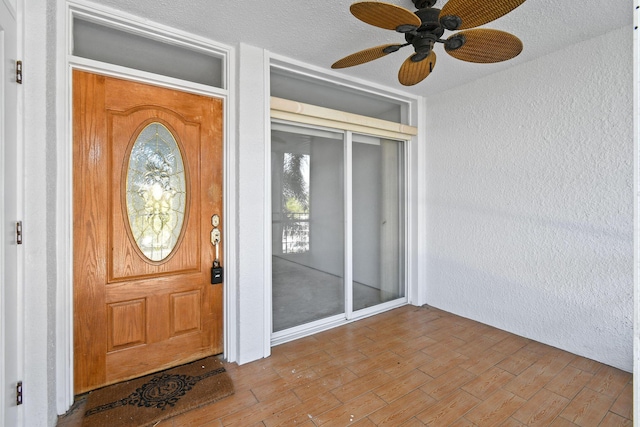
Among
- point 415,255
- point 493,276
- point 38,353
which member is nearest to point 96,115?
point 38,353

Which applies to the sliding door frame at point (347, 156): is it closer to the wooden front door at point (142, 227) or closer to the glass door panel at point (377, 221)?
the glass door panel at point (377, 221)

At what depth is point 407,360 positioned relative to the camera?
8.28 ft

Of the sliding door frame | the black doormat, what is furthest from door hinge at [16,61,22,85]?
the black doormat

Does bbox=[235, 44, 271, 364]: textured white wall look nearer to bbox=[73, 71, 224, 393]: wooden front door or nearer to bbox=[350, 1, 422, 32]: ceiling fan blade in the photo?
bbox=[73, 71, 224, 393]: wooden front door

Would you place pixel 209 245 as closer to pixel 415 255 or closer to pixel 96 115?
pixel 96 115

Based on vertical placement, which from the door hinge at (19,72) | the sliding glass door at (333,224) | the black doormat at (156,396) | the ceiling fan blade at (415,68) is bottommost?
the black doormat at (156,396)

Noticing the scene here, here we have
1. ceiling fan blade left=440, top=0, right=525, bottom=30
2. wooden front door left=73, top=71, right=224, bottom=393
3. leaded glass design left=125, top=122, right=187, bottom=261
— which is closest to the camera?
ceiling fan blade left=440, top=0, right=525, bottom=30

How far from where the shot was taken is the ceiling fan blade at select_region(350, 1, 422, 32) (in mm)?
1359

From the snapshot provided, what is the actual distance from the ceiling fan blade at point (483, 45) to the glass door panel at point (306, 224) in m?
1.58

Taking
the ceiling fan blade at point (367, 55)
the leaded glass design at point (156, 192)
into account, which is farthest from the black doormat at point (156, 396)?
the ceiling fan blade at point (367, 55)

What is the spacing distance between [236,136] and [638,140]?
95.8 inches

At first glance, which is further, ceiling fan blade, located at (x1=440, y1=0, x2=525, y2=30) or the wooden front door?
the wooden front door

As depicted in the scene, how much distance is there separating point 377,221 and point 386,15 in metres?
2.46

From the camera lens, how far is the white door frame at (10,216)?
142 cm
